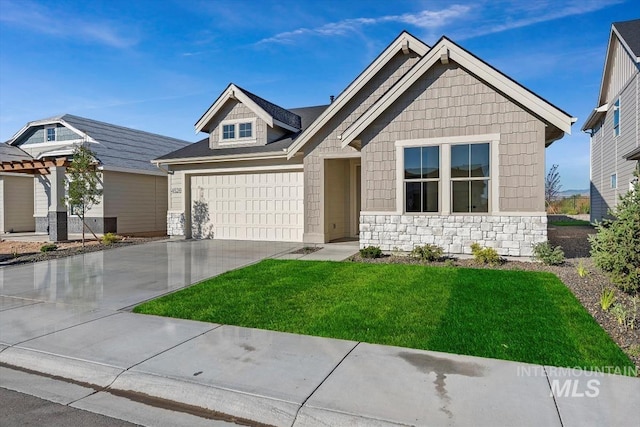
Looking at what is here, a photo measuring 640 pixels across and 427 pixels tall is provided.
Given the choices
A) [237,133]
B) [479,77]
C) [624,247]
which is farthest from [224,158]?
[624,247]

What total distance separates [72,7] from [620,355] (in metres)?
14.2

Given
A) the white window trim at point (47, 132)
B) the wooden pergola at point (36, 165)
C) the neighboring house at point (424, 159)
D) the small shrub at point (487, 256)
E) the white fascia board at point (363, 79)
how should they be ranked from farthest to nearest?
the white window trim at point (47, 132) < the wooden pergola at point (36, 165) < the white fascia board at point (363, 79) < the neighboring house at point (424, 159) < the small shrub at point (487, 256)

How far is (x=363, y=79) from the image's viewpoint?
13.2 m

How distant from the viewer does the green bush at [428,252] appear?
9.88 m

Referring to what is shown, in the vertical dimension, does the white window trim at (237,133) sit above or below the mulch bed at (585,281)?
above

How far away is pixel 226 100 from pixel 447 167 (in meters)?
10.00

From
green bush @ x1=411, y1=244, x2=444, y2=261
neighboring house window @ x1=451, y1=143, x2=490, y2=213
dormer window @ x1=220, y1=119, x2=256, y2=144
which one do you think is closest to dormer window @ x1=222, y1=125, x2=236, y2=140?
dormer window @ x1=220, y1=119, x2=256, y2=144

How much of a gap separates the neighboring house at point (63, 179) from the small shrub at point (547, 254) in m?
16.9

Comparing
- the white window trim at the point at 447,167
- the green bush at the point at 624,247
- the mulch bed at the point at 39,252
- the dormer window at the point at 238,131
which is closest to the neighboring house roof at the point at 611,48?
the white window trim at the point at 447,167

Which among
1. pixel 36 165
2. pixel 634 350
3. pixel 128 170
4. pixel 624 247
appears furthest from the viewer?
pixel 128 170

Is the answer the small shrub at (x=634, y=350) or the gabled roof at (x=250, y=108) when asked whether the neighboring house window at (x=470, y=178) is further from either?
the gabled roof at (x=250, y=108)

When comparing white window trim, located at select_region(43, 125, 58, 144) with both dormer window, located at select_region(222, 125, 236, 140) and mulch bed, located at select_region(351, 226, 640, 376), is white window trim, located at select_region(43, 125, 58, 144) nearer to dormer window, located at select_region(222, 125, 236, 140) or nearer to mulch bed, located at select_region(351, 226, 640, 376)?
dormer window, located at select_region(222, 125, 236, 140)

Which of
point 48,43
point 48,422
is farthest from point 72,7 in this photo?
point 48,422

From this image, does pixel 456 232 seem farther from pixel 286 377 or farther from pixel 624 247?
pixel 286 377
